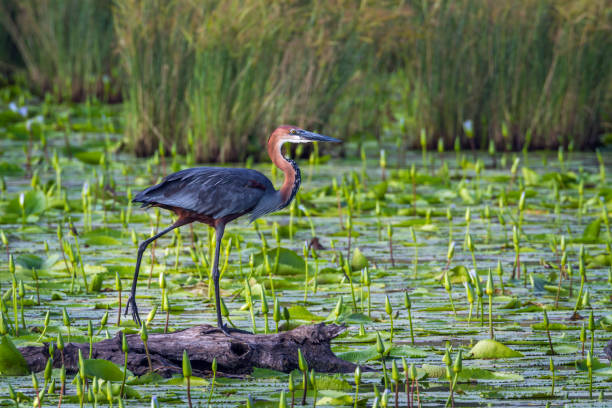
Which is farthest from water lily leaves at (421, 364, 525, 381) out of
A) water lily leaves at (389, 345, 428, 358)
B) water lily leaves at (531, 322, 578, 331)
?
water lily leaves at (531, 322, 578, 331)

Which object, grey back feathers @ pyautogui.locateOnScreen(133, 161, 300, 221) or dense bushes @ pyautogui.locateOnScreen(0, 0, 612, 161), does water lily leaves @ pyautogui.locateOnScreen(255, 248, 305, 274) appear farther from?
dense bushes @ pyautogui.locateOnScreen(0, 0, 612, 161)

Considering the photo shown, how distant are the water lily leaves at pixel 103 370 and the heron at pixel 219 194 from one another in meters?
0.81

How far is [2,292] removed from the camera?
504cm

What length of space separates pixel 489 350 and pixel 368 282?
68 cm

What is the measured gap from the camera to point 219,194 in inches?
172

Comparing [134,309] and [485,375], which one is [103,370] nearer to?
[134,309]

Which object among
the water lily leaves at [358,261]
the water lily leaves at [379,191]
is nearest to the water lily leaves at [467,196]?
the water lily leaves at [379,191]

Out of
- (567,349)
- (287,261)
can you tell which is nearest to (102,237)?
(287,261)

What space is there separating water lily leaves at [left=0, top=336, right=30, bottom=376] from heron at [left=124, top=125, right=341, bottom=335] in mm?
676

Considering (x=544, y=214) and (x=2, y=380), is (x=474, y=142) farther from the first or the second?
(x=2, y=380)

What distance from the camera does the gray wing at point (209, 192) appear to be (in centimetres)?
436

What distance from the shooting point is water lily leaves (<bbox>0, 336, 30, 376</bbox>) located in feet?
11.8

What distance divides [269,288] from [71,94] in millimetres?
10426

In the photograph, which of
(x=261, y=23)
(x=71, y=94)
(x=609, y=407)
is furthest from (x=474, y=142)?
(x=609, y=407)
